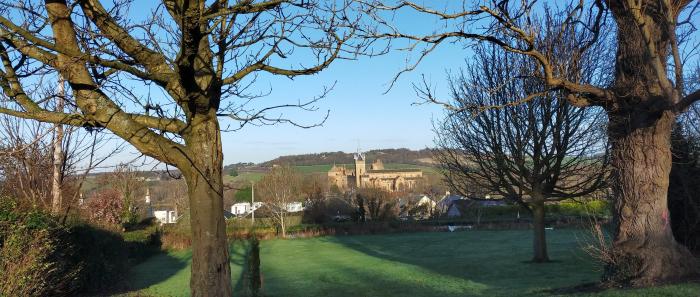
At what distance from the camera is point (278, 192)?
46.5m

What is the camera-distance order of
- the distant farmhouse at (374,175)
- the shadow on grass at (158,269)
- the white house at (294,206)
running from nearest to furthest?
the shadow on grass at (158,269) < the white house at (294,206) < the distant farmhouse at (374,175)

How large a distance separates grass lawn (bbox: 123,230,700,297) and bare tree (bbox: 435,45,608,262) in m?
2.30

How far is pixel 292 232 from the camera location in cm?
4453

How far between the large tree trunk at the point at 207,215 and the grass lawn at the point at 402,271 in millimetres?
4360

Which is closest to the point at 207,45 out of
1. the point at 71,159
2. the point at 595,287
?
the point at 595,287

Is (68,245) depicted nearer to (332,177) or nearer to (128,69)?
(128,69)

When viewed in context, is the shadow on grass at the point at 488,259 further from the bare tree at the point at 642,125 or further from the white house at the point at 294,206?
the white house at the point at 294,206

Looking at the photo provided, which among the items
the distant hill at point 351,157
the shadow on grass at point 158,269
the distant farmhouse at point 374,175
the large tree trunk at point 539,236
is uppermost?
the distant hill at point 351,157

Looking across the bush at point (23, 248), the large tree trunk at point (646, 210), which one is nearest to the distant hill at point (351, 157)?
the bush at point (23, 248)

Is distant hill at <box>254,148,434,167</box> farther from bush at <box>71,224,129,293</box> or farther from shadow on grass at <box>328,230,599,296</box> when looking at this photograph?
bush at <box>71,224,129,293</box>

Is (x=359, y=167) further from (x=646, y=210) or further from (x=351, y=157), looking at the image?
(x=646, y=210)

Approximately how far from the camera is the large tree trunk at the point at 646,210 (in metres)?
7.82

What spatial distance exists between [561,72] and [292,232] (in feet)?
126


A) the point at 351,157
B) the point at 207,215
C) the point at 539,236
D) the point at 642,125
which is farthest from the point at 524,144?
the point at 351,157
